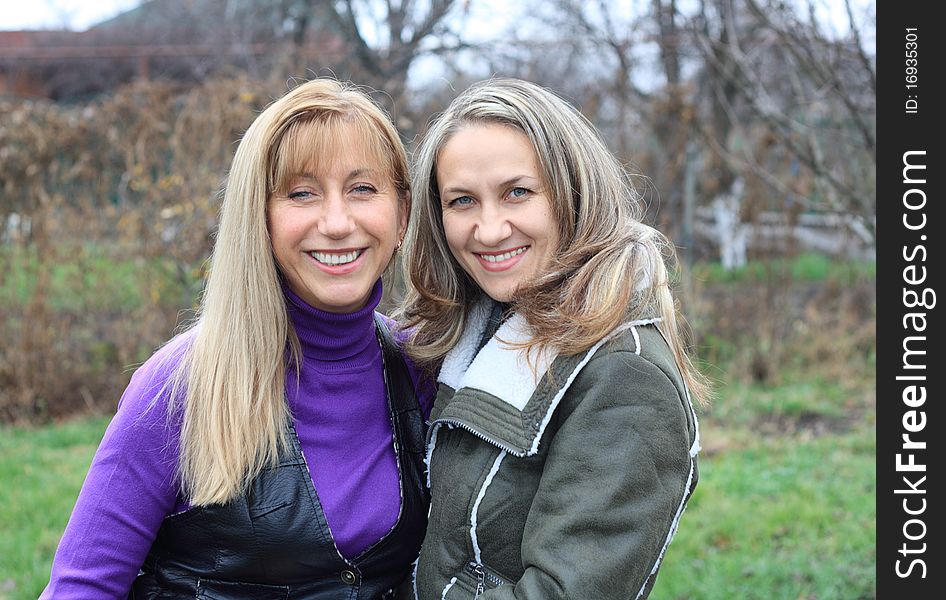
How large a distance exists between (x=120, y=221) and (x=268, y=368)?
17.5 feet

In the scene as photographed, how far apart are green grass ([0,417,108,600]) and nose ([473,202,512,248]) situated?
121 inches

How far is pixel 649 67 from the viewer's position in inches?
384

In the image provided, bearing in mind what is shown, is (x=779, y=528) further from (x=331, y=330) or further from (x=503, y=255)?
(x=331, y=330)

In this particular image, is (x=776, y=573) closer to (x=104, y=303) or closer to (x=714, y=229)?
(x=714, y=229)

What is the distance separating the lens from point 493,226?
7.47ft

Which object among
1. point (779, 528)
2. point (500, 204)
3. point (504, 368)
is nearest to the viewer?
point (504, 368)

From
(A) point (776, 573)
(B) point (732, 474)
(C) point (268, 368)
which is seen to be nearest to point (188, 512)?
(C) point (268, 368)

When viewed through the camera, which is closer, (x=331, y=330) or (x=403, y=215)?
(x=331, y=330)

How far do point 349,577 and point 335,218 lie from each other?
0.87 metres

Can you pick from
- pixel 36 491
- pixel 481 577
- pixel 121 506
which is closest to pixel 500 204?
pixel 481 577

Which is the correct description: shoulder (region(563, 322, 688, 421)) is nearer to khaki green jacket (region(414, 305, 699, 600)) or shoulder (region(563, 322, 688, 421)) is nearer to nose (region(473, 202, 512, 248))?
khaki green jacket (region(414, 305, 699, 600))

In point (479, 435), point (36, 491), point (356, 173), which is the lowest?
point (36, 491)

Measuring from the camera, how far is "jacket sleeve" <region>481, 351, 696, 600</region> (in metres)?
1.91
